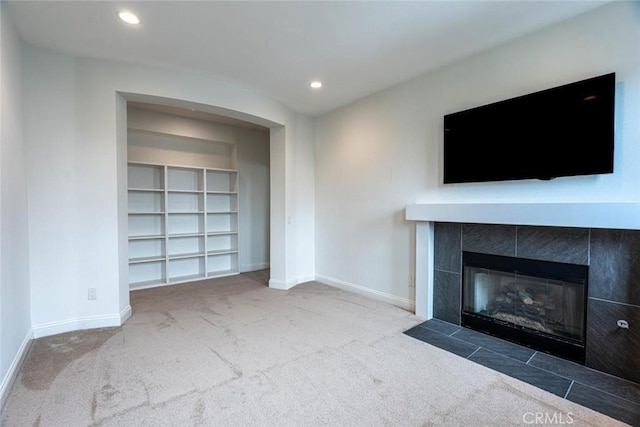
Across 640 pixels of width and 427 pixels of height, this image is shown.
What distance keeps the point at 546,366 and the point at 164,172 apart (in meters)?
5.21

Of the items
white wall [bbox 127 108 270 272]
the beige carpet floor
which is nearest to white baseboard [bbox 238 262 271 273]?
white wall [bbox 127 108 270 272]

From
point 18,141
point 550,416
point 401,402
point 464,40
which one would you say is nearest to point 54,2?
point 18,141

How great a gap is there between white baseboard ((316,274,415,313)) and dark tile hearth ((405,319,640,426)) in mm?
558

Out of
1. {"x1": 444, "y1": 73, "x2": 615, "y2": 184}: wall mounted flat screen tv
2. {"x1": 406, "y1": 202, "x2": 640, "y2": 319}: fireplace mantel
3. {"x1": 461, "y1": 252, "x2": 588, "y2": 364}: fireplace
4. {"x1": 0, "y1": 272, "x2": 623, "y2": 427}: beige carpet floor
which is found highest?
{"x1": 444, "y1": 73, "x2": 615, "y2": 184}: wall mounted flat screen tv

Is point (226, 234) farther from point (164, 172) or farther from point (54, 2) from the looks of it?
point (54, 2)

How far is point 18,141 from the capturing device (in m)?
2.47

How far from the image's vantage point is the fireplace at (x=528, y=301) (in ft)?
7.75

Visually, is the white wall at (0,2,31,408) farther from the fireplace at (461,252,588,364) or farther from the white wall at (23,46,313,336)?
the fireplace at (461,252,588,364)

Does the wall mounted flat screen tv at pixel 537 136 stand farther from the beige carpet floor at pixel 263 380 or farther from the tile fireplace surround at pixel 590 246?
the beige carpet floor at pixel 263 380

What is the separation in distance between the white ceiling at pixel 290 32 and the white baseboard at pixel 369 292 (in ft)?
8.72

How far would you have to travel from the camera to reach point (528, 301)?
8.81 ft

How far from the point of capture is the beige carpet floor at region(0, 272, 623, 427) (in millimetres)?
1737

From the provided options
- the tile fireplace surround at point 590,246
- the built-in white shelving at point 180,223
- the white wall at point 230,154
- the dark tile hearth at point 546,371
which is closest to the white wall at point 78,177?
the built-in white shelving at point 180,223

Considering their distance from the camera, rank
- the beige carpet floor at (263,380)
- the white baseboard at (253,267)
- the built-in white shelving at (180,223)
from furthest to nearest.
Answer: the white baseboard at (253,267) → the built-in white shelving at (180,223) → the beige carpet floor at (263,380)
